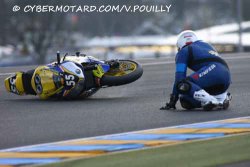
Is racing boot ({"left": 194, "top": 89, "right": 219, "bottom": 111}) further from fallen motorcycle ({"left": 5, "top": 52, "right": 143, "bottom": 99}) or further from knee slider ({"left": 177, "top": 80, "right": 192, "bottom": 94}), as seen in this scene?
fallen motorcycle ({"left": 5, "top": 52, "right": 143, "bottom": 99})

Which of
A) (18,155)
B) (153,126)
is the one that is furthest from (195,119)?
(18,155)

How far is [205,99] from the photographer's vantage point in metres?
11.3

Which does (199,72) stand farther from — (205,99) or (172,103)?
(172,103)

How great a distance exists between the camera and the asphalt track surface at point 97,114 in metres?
9.83

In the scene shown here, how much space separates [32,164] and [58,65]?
4768 millimetres

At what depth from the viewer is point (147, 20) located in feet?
140

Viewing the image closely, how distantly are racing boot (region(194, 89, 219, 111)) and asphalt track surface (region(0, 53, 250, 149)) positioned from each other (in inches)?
5.2

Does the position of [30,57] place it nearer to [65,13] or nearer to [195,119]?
[65,13]

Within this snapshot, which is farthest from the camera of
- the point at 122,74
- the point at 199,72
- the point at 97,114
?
the point at 122,74

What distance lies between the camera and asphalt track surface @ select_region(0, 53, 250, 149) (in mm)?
9828

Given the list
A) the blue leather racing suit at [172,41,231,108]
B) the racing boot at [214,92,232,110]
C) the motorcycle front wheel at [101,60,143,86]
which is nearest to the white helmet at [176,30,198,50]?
the blue leather racing suit at [172,41,231,108]

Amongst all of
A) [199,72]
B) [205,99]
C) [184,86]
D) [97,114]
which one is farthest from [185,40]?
[97,114]

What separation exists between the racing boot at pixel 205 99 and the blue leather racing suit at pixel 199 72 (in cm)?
6

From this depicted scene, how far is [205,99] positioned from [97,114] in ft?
4.84
